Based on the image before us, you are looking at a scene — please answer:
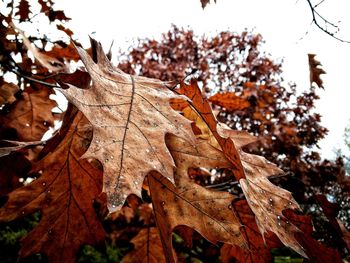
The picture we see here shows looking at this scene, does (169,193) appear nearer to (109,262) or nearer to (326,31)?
(326,31)

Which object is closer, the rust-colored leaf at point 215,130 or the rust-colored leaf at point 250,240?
the rust-colored leaf at point 215,130

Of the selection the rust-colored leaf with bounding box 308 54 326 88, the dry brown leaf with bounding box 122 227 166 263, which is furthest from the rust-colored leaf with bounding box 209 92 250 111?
the dry brown leaf with bounding box 122 227 166 263

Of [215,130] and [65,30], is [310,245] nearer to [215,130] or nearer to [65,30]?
[215,130]

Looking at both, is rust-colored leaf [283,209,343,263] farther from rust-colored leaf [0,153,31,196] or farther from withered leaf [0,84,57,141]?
withered leaf [0,84,57,141]

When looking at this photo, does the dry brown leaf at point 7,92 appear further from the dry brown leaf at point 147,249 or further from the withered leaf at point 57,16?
the withered leaf at point 57,16

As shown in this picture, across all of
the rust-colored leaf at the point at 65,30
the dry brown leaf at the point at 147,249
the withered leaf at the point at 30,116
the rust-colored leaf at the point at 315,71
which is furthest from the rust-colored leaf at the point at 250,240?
the rust-colored leaf at the point at 65,30

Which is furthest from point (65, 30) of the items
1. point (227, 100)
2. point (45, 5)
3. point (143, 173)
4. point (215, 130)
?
point (143, 173)
